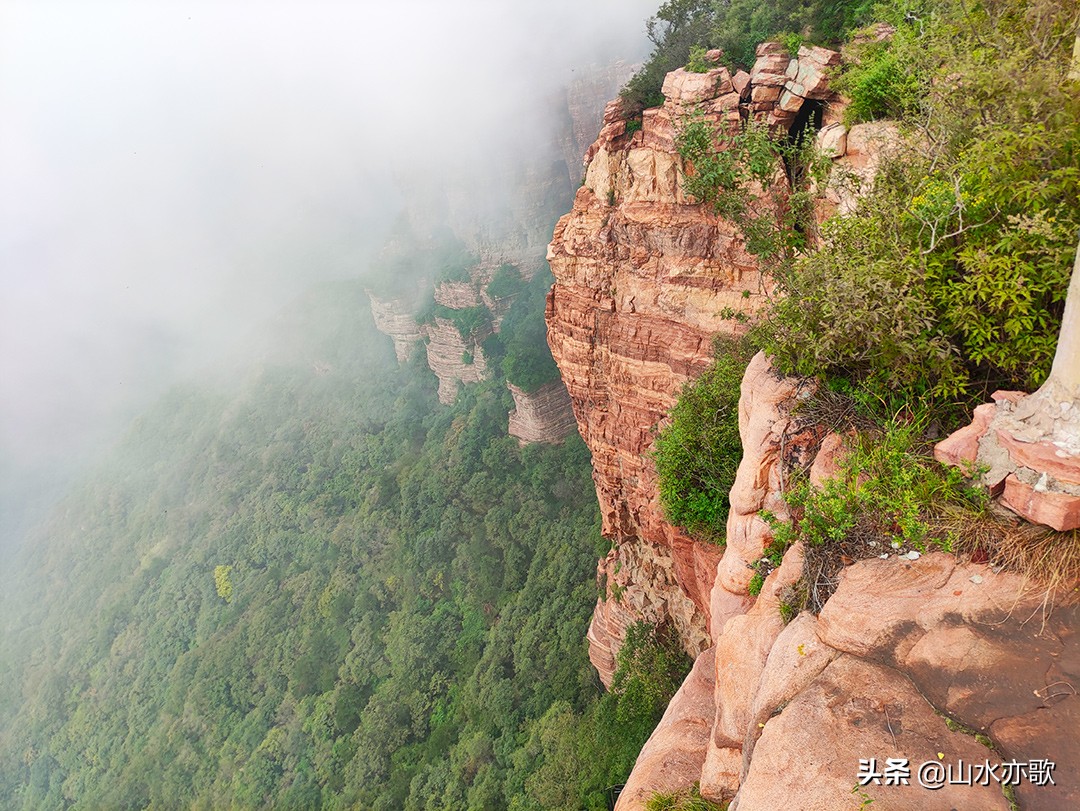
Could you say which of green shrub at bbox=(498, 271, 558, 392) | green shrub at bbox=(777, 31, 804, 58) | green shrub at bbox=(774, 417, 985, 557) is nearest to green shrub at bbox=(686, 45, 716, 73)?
green shrub at bbox=(777, 31, 804, 58)

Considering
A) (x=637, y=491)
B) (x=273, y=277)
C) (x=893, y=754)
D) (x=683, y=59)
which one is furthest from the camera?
(x=273, y=277)

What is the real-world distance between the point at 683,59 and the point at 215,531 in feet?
180

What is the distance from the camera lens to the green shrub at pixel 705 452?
13469 millimetres

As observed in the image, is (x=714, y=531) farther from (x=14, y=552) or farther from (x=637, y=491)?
(x=14, y=552)

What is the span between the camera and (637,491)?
19672 millimetres

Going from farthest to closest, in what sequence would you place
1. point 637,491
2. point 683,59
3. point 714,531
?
point 637,491, point 683,59, point 714,531

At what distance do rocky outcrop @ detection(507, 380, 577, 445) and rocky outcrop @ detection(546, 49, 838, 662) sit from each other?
20564 millimetres

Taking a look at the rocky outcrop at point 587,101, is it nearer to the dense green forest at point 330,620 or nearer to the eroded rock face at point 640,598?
the dense green forest at point 330,620

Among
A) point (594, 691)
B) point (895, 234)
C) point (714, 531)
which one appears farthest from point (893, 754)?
point (594, 691)

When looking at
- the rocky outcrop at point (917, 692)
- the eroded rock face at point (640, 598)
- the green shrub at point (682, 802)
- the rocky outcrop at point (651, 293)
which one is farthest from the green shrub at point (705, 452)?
the rocky outcrop at point (917, 692)

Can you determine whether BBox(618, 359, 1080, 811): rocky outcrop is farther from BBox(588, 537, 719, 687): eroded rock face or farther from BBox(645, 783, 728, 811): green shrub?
BBox(588, 537, 719, 687): eroded rock face

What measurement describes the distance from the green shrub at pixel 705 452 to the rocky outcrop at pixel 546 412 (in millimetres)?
27322

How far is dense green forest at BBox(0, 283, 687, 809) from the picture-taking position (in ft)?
88.0

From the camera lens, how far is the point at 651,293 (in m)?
17.0
